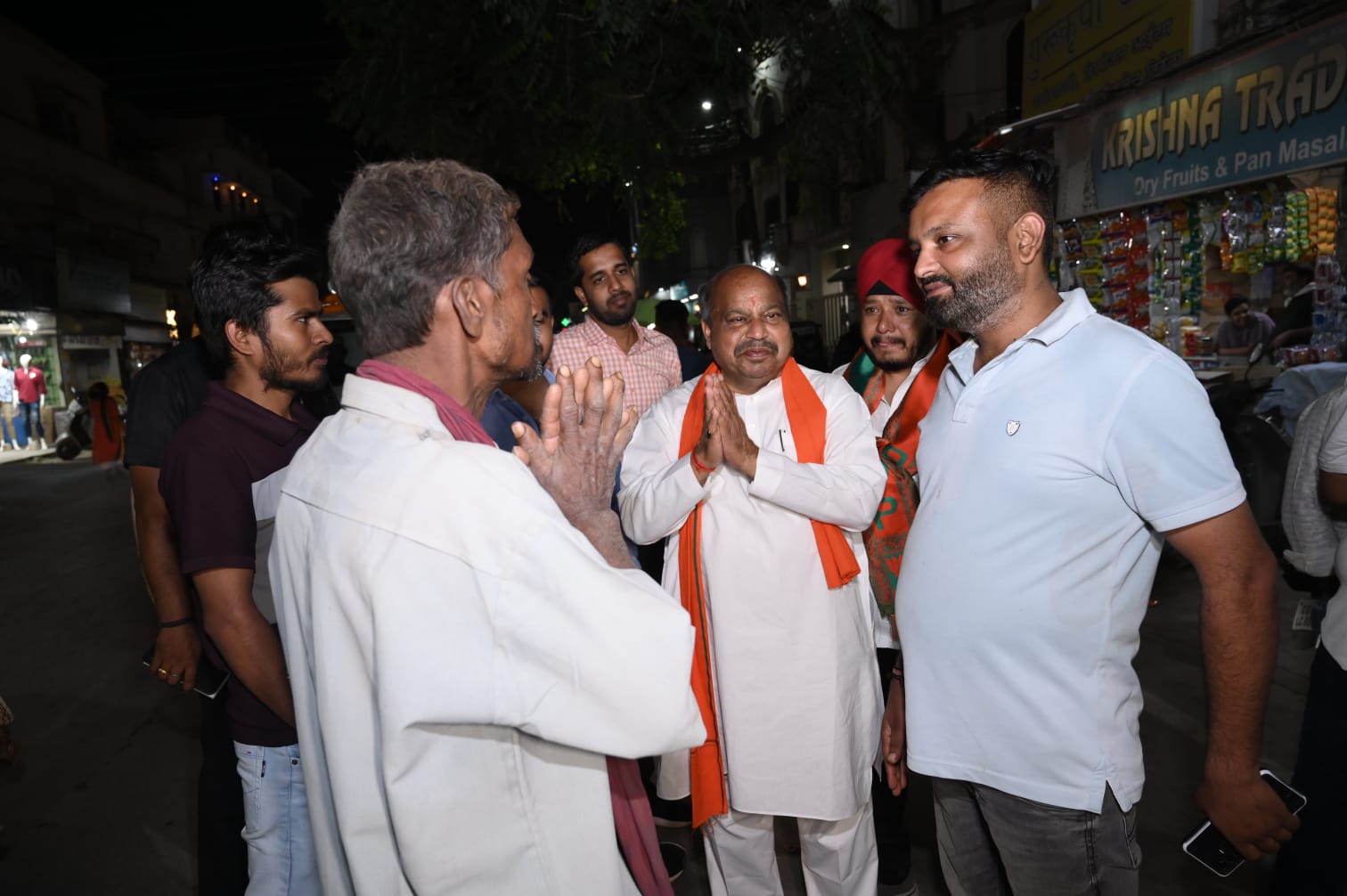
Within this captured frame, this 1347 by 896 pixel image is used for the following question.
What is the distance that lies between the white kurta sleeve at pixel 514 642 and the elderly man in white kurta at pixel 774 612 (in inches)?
46.2

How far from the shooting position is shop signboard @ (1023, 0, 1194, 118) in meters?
6.52

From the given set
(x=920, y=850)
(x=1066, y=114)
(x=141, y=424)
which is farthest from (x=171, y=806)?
(x=1066, y=114)

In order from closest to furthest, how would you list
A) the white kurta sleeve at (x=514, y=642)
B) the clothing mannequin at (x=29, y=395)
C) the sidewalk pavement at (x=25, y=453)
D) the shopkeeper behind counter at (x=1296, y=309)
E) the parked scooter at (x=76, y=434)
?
the white kurta sleeve at (x=514, y=642), the shopkeeper behind counter at (x=1296, y=309), the sidewalk pavement at (x=25, y=453), the parked scooter at (x=76, y=434), the clothing mannequin at (x=29, y=395)

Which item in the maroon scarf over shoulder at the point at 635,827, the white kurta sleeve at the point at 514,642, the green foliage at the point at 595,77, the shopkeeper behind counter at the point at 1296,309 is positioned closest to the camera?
the white kurta sleeve at the point at 514,642

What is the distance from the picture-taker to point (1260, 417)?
5293 millimetres

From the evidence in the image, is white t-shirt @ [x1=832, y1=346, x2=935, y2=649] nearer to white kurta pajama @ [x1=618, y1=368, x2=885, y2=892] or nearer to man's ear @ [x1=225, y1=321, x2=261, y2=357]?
white kurta pajama @ [x1=618, y1=368, x2=885, y2=892]

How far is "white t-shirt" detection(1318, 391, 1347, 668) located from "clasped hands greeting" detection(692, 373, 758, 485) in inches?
63.3

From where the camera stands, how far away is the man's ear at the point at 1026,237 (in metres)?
1.88

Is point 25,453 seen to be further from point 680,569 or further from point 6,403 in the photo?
point 680,569

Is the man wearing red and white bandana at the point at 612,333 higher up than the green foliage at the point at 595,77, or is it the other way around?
the green foliage at the point at 595,77

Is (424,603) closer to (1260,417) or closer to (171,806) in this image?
(171,806)

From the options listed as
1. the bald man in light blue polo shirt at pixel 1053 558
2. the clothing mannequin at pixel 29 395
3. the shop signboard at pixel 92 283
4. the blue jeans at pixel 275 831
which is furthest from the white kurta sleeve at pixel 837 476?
the shop signboard at pixel 92 283

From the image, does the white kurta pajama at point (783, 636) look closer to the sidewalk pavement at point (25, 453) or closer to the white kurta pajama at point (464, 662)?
the white kurta pajama at point (464, 662)

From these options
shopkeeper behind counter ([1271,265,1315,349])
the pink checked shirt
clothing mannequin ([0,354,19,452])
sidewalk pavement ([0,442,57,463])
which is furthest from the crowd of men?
clothing mannequin ([0,354,19,452])
